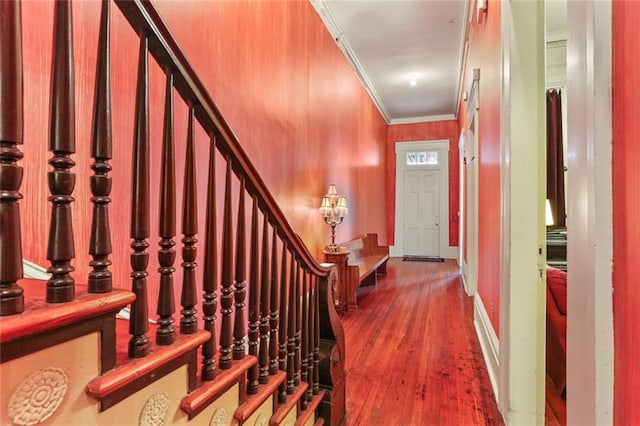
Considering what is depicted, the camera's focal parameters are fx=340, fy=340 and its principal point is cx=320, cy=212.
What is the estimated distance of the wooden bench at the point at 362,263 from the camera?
415cm

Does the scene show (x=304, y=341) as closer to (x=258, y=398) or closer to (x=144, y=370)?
(x=258, y=398)

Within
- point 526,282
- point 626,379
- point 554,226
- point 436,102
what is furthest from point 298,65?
point 436,102

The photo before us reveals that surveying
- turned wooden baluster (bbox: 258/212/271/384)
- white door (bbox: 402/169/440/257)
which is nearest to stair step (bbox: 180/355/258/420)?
turned wooden baluster (bbox: 258/212/271/384)

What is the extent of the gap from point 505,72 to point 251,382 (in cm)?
211

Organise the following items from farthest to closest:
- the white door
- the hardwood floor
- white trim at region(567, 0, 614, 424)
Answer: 1. the white door
2. the hardwood floor
3. white trim at region(567, 0, 614, 424)

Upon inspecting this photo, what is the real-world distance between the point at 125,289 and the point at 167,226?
22 cm

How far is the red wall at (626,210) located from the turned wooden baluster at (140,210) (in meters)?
1.11

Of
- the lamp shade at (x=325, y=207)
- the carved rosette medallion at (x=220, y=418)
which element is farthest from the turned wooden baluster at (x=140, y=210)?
the lamp shade at (x=325, y=207)

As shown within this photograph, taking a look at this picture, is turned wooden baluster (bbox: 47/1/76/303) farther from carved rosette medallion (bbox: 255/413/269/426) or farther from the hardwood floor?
the hardwood floor

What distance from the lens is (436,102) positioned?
295 inches

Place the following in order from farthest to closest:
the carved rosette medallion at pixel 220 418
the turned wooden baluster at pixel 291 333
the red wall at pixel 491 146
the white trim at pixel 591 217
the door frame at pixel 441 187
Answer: the door frame at pixel 441 187 < the red wall at pixel 491 146 < the turned wooden baluster at pixel 291 333 < the carved rosette medallion at pixel 220 418 < the white trim at pixel 591 217

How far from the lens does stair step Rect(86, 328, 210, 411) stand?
700mm

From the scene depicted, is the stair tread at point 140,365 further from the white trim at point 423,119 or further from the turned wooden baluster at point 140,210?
the white trim at point 423,119

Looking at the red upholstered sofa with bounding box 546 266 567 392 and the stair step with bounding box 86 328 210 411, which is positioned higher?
the stair step with bounding box 86 328 210 411
